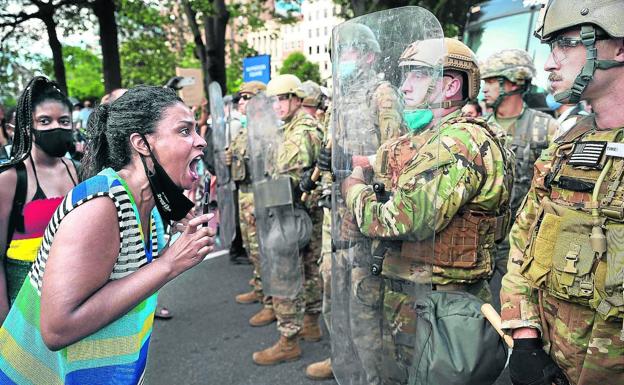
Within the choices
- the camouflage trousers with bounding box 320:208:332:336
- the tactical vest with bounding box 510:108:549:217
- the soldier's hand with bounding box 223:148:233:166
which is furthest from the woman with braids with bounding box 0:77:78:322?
the tactical vest with bounding box 510:108:549:217

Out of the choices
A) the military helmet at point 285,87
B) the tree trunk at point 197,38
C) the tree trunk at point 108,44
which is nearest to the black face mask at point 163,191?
the military helmet at point 285,87

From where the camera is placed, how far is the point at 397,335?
208 cm

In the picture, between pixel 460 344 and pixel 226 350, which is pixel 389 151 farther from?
pixel 226 350

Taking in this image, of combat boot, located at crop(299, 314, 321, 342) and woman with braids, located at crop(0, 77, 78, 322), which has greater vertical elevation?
woman with braids, located at crop(0, 77, 78, 322)

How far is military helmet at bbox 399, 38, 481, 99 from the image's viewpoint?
1.83m

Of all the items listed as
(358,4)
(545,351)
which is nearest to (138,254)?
(545,351)

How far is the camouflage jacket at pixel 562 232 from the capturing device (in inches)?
55.0

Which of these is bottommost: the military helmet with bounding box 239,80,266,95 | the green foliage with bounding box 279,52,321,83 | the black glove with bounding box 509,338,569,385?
the black glove with bounding box 509,338,569,385

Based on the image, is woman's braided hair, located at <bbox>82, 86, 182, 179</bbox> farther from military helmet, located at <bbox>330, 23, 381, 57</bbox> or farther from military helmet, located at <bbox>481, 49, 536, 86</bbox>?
military helmet, located at <bbox>481, 49, 536, 86</bbox>

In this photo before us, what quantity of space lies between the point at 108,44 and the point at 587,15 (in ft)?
39.9

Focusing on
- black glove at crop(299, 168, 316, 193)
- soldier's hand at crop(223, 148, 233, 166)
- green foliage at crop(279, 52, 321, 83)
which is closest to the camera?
black glove at crop(299, 168, 316, 193)

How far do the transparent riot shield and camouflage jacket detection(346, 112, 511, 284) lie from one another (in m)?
0.01

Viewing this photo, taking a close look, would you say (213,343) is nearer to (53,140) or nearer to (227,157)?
(227,157)

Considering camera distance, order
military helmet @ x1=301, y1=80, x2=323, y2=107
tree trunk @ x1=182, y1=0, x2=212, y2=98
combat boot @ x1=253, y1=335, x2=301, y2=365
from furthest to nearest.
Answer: tree trunk @ x1=182, y1=0, x2=212, y2=98 → military helmet @ x1=301, y1=80, x2=323, y2=107 → combat boot @ x1=253, y1=335, x2=301, y2=365
